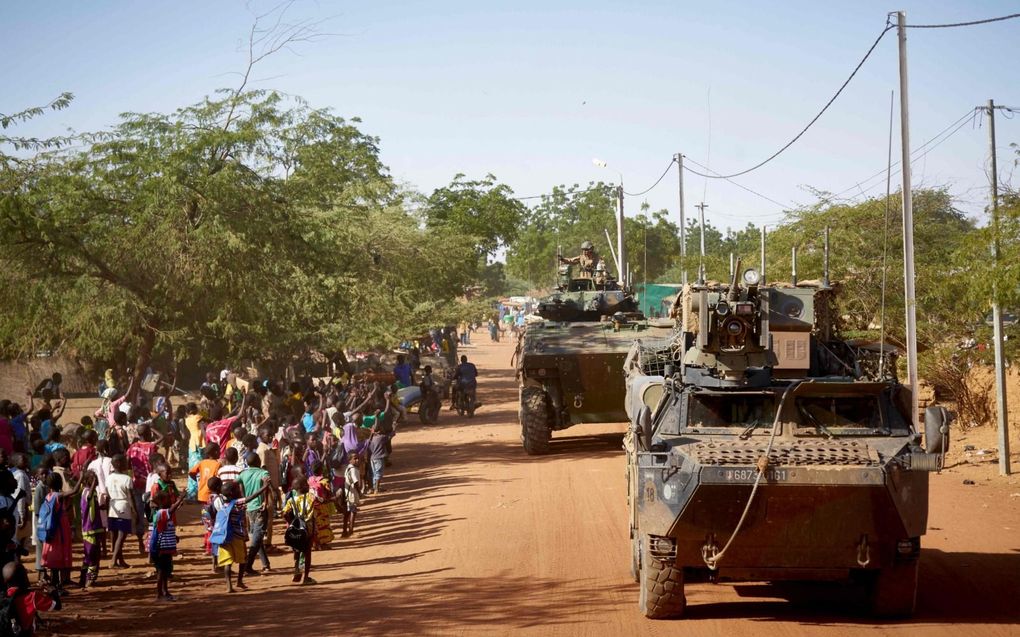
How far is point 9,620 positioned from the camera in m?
6.72

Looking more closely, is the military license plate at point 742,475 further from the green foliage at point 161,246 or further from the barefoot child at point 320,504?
the green foliage at point 161,246

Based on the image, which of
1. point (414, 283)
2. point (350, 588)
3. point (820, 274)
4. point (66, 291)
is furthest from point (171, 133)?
point (414, 283)

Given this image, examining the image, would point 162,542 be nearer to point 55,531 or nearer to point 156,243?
point 55,531

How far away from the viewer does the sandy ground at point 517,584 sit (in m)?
8.84

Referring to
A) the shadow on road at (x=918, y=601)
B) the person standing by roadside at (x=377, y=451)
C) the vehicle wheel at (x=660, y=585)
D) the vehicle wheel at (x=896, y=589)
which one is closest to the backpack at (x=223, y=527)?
the vehicle wheel at (x=660, y=585)

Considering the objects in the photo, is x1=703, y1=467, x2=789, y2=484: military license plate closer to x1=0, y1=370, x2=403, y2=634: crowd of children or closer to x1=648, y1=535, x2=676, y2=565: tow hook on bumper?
x1=648, y1=535, x2=676, y2=565: tow hook on bumper

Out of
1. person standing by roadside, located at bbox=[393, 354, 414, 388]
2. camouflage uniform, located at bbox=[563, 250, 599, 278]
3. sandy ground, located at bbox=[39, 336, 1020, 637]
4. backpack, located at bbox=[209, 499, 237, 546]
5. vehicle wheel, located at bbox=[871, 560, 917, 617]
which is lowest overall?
sandy ground, located at bbox=[39, 336, 1020, 637]

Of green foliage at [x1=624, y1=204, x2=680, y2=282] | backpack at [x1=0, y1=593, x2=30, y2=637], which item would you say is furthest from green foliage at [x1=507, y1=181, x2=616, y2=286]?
backpack at [x1=0, y1=593, x2=30, y2=637]

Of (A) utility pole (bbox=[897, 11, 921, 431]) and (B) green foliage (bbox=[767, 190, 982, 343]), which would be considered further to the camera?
(B) green foliage (bbox=[767, 190, 982, 343])

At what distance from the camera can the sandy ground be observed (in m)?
8.84

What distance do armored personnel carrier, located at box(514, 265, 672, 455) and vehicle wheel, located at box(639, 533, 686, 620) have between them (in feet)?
30.8

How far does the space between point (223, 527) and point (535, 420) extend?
8836 mm

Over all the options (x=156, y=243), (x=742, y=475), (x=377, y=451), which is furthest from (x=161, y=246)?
(x=742, y=475)

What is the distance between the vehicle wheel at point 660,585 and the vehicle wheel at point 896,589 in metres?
1.51
